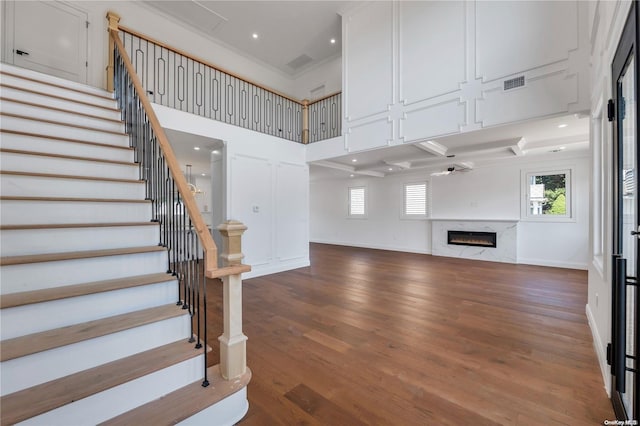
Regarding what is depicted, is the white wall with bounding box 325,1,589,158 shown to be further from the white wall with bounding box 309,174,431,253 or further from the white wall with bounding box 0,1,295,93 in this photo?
the white wall with bounding box 309,174,431,253

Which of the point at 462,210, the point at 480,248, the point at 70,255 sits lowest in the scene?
the point at 480,248

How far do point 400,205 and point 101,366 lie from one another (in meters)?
8.51

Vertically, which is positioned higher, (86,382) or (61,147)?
(61,147)

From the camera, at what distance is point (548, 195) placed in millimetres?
6379

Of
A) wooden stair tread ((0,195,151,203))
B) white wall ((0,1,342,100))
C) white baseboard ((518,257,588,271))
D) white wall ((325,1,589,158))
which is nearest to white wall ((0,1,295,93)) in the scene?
white wall ((0,1,342,100))

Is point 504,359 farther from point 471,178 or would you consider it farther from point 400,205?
point 400,205

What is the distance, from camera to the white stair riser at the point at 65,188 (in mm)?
2180

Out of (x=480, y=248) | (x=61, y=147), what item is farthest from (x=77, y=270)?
(x=480, y=248)

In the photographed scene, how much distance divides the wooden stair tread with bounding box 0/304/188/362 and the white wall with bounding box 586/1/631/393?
10.6 ft

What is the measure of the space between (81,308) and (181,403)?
2.90 ft

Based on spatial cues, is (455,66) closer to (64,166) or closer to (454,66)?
(454,66)

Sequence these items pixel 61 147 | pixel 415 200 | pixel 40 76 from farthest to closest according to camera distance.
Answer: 1. pixel 415 200
2. pixel 40 76
3. pixel 61 147

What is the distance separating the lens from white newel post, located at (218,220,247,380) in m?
1.69

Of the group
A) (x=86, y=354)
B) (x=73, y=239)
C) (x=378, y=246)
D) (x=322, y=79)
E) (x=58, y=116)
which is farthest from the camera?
(x=378, y=246)
